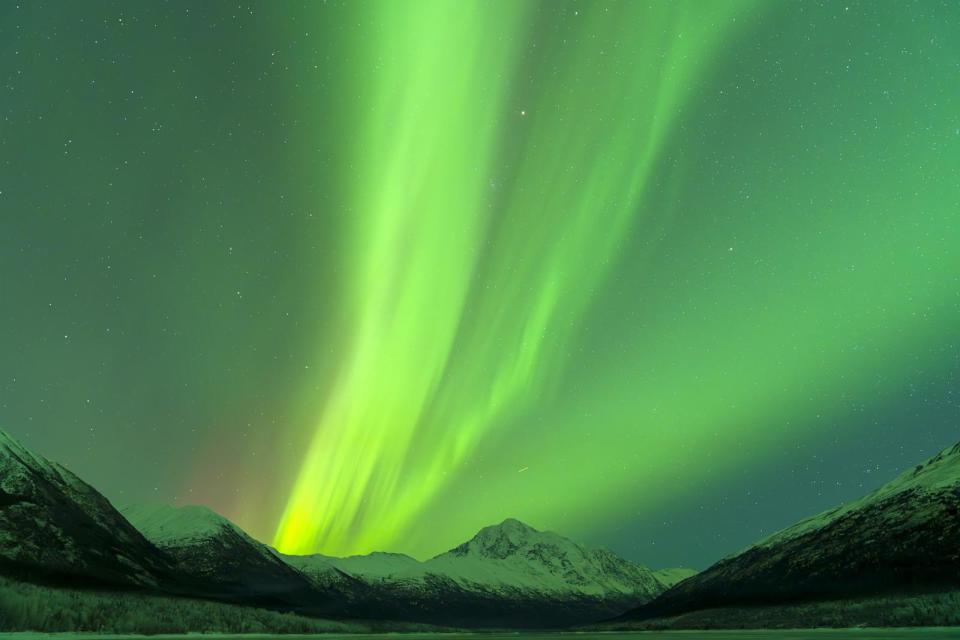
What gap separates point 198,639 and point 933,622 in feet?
523

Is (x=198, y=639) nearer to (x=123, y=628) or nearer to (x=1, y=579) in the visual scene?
(x=123, y=628)

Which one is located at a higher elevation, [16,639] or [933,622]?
[16,639]

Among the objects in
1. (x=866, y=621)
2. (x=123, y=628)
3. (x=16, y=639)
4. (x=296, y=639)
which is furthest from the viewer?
(x=866, y=621)

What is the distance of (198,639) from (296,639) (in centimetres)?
1695

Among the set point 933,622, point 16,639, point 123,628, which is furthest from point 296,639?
point 933,622

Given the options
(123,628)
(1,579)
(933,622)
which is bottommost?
(933,622)

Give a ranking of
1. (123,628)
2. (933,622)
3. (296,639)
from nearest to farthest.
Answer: (296,639) < (933,622) < (123,628)

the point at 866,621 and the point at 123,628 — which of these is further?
the point at 866,621

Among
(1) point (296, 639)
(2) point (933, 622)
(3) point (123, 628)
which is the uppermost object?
(3) point (123, 628)

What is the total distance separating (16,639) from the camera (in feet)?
364

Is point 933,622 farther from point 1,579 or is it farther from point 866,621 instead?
point 1,579

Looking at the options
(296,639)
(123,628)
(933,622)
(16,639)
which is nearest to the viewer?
(16,639)

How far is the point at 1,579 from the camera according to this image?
19900cm

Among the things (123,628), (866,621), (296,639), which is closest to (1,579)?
(123,628)
